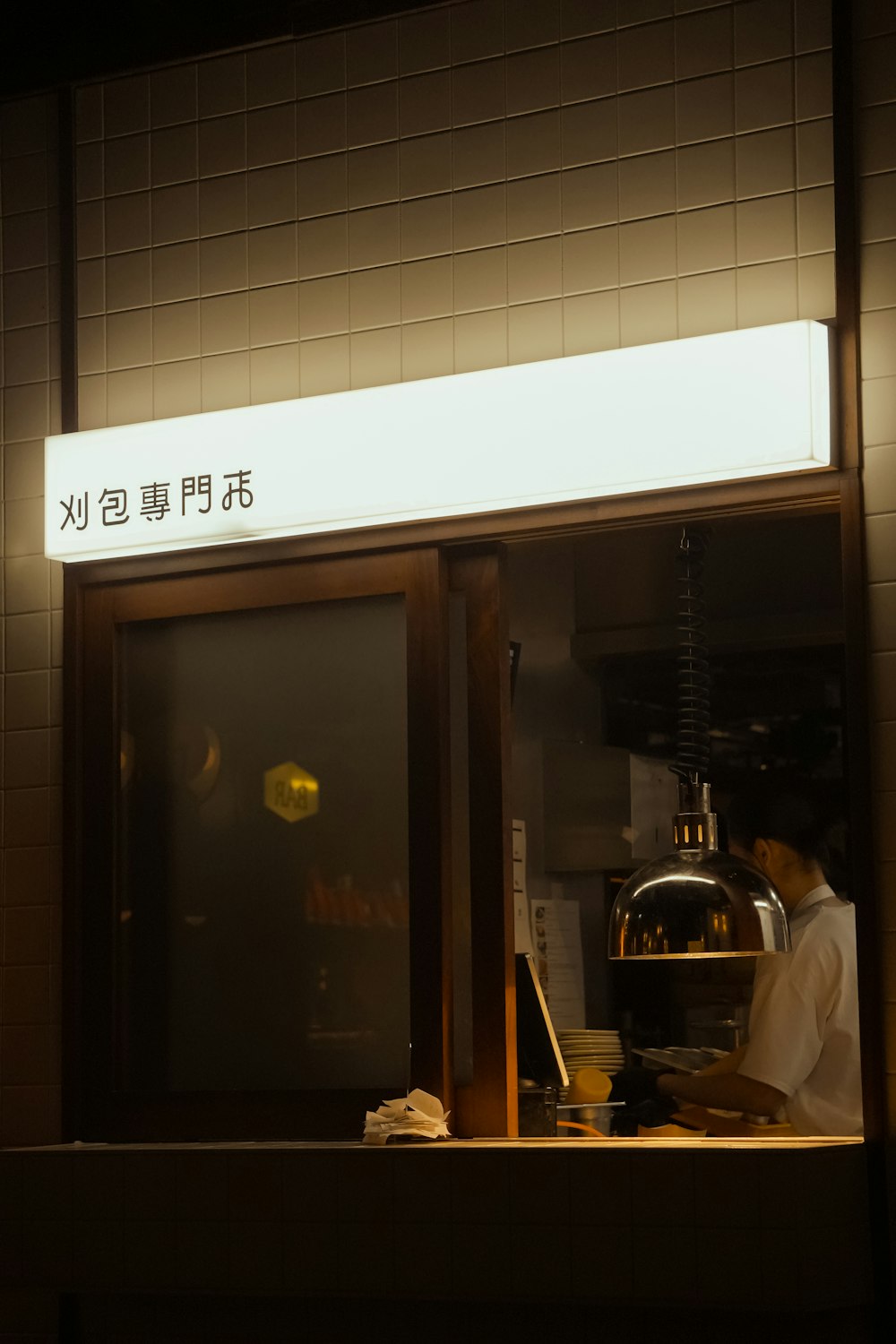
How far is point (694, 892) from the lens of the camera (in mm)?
3230

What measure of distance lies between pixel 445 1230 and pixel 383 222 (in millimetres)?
2071

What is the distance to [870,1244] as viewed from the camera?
2887mm

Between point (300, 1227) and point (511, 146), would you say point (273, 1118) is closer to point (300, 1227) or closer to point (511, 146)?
point (300, 1227)

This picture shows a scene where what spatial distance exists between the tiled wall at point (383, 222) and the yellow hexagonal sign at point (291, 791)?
1.73 feet

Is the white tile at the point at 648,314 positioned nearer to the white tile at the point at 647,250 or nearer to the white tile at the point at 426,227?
the white tile at the point at 647,250

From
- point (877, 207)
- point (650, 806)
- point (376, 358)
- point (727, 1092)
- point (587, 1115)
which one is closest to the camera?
point (877, 207)

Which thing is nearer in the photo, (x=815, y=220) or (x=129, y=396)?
(x=815, y=220)

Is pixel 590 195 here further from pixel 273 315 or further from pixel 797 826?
pixel 797 826

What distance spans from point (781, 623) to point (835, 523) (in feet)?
1.33

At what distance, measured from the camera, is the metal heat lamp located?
3.21 metres

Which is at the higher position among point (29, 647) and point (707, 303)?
point (707, 303)

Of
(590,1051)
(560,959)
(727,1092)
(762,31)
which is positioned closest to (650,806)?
(560,959)

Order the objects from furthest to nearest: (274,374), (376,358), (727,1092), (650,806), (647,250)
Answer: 1. (650,806)
2. (727,1092)
3. (274,374)
4. (376,358)
5. (647,250)

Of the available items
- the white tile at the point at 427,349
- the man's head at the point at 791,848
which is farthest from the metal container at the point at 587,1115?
the white tile at the point at 427,349
